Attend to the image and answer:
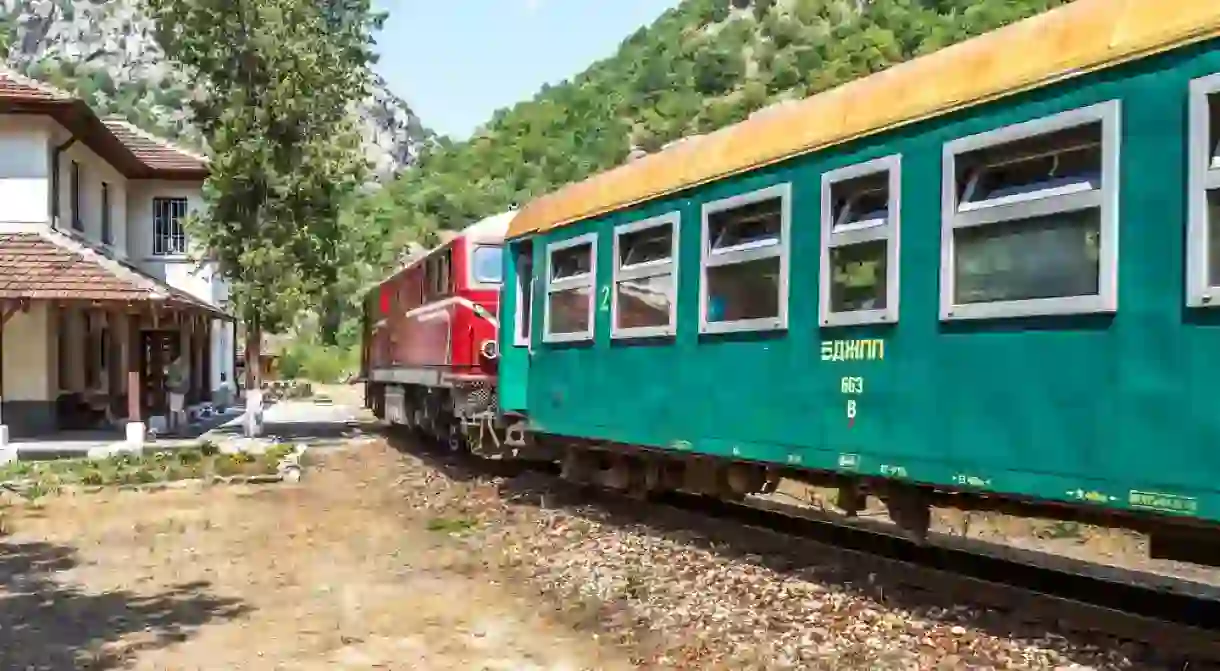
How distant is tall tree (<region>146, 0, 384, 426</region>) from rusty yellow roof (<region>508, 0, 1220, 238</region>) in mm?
15020

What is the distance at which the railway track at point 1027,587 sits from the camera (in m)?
6.20

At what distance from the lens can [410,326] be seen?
20547mm

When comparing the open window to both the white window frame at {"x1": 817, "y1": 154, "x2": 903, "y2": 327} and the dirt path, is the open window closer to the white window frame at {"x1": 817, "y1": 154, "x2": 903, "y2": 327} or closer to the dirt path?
the dirt path

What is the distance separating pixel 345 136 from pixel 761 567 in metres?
18.9

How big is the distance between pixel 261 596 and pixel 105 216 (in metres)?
22.6

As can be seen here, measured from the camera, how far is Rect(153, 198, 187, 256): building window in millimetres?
31984

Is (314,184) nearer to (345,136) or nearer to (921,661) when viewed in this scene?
(345,136)

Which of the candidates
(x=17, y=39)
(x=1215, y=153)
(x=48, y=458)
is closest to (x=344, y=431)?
(x=48, y=458)

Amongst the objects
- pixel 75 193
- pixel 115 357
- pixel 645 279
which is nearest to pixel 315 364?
pixel 115 357

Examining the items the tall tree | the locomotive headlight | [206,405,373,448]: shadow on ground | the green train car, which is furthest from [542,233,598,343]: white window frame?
the tall tree

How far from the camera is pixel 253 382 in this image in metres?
24.8

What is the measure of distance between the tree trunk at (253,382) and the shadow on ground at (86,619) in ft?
46.8

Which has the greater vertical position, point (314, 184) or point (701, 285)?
point (314, 184)

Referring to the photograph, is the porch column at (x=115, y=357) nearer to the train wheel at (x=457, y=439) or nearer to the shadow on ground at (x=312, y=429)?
the shadow on ground at (x=312, y=429)
